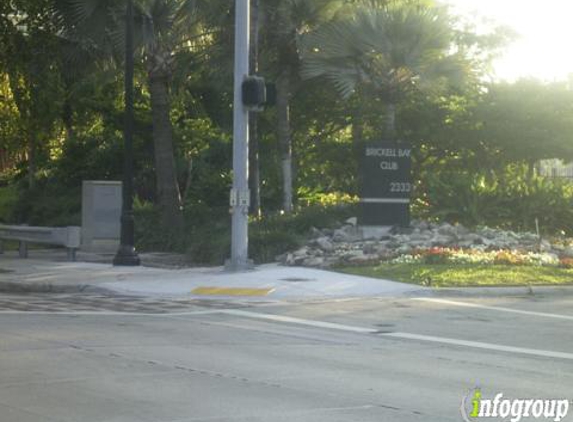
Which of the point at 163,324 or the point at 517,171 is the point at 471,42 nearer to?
the point at 517,171

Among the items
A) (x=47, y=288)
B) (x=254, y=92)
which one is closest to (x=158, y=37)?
(x=254, y=92)

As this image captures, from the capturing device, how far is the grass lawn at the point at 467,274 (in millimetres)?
19105

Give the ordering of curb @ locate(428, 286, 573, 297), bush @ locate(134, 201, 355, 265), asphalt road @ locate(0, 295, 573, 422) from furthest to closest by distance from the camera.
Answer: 1. bush @ locate(134, 201, 355, 265)
2. curb @ locate(428, 286, 573, 297)
3. asphalt road @ locate(0, 295, 573, 422)

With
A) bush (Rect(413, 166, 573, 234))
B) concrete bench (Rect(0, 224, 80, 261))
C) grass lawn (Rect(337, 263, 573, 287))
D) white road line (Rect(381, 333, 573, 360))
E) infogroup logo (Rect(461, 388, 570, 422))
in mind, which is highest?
bush (Rect(413, 166, 573, 234))

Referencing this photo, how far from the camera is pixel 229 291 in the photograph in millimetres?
18438

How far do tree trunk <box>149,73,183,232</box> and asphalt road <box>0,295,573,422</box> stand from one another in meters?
11.0

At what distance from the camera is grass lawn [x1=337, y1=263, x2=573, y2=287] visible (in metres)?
19.1

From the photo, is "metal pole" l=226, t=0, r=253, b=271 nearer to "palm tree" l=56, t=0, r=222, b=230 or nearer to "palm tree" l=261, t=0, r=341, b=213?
"palm tree" l=56, t=0, r=222, b=230

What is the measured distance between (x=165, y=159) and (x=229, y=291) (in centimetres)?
1021

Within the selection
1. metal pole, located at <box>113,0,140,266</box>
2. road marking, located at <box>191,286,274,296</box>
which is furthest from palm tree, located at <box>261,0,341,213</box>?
road marking, located at <box>191,286,274,296</box>

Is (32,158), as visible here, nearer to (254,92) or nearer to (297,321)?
(254,92)

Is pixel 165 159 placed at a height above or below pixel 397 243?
above

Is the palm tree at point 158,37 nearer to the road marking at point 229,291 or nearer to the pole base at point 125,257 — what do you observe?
the pole base at point 125,257

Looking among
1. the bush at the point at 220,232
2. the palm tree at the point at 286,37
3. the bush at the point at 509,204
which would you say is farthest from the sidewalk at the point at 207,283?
the palm tree at the point at 286,37
